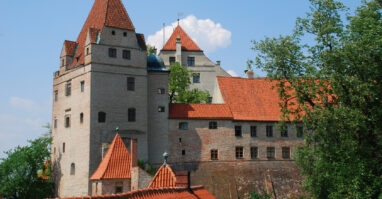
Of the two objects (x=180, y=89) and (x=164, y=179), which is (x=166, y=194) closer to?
(x=164, y=179)

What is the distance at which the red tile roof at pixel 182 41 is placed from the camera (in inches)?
2345

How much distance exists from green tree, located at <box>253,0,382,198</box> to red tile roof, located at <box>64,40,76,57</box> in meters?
22.2

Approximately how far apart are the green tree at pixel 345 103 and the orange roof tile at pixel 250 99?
45.8 feet

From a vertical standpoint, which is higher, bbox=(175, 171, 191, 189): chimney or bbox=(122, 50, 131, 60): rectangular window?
bbox=(122, 50, 131, 60): rectangular window

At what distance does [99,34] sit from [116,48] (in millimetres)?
1844

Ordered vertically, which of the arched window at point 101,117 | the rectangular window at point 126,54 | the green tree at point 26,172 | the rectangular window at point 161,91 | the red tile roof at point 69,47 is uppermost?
the red tile roof at point 69,47

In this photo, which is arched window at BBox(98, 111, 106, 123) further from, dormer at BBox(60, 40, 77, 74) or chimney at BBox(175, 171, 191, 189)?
chimney at BBox(175, 171, 191, 189)

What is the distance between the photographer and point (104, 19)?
4072cm

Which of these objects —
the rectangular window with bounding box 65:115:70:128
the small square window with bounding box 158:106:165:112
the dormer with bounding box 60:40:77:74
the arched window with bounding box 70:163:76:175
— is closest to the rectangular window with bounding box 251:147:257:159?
the small square window with bounding box 158:106:165:112

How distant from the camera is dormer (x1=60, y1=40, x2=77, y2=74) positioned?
43062 mm

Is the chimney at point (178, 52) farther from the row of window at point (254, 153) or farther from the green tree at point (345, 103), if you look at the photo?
the green tree at point (345, 103)

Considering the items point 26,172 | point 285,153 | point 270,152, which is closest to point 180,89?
point 270,152

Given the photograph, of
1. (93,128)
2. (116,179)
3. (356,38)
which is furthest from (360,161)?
(93,128)

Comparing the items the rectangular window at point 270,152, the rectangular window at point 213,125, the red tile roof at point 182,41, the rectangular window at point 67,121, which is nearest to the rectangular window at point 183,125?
the rectangular window at point 213,125
